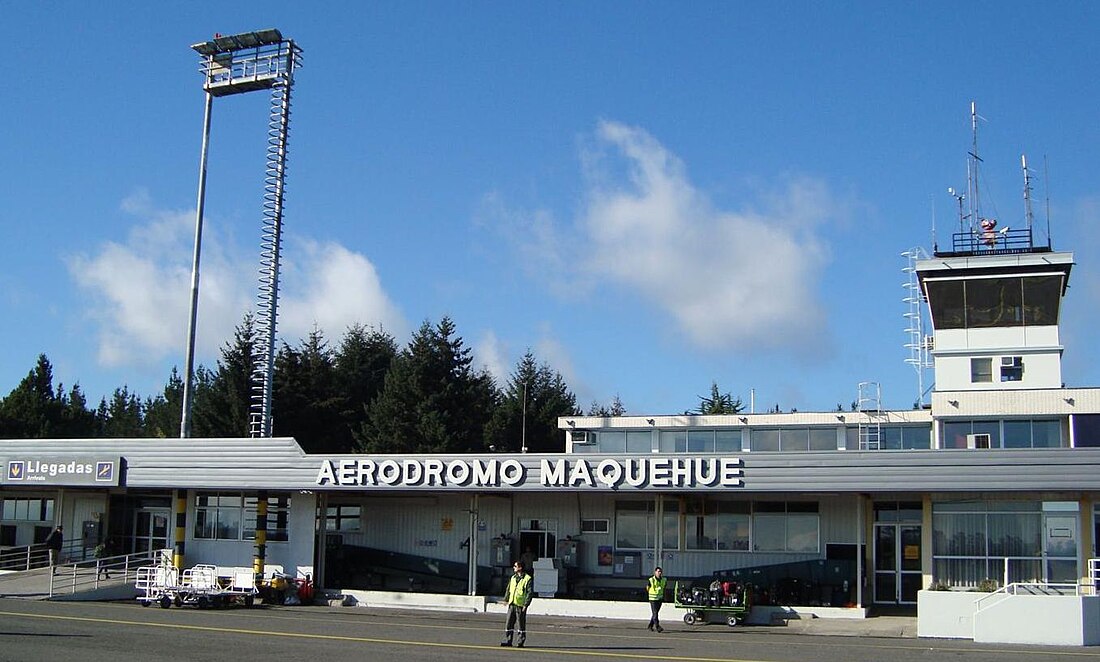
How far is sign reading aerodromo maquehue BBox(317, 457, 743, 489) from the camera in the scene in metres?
30.7

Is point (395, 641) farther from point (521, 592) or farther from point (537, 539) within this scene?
point (537, 539)

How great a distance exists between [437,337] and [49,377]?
40503 mm

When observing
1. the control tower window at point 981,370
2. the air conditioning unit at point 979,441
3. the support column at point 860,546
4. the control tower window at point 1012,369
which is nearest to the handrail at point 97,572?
the support column at point 860,546

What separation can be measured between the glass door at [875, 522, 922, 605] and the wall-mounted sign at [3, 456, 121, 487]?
23.8 meters

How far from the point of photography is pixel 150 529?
40.3 metres

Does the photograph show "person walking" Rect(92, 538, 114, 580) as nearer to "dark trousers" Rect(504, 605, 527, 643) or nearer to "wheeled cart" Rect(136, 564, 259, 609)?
"wheeled cart" Rect(136, 564, 259, 609)

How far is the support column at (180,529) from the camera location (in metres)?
36.9

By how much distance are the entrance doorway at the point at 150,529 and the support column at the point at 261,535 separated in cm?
550

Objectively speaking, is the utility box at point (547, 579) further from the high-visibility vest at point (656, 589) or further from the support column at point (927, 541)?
the support column at point (927, 541)

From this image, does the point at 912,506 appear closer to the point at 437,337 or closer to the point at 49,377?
the point at 437,337

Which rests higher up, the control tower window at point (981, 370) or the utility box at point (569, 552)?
the control tower window at point (981, 370)

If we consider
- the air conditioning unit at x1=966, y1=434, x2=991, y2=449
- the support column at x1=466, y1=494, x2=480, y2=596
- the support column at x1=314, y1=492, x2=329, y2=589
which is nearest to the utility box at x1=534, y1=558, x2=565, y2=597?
the support column at x1=466, y1=494, x2=480, y2=596

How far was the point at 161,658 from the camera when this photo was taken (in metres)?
19.8

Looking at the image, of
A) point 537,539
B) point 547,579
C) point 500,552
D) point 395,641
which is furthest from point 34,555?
point 395,641
